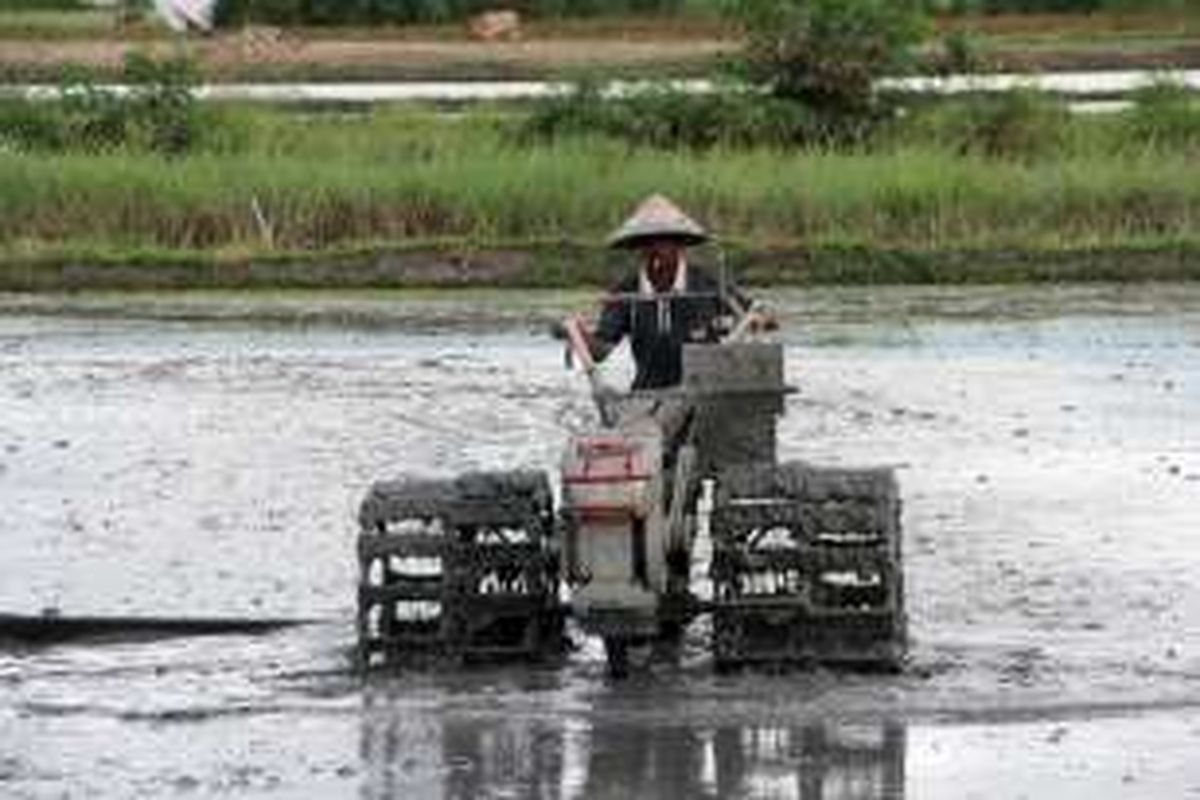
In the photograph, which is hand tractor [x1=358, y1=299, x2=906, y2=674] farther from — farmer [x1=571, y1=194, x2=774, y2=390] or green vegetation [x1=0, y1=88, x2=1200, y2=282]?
green vegetation [x1=0, y1=88, x2=1200, y2=282]

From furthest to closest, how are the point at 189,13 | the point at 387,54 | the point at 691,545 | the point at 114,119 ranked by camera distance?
1. the point at 189,13
2. the point at 387,54
3. the point at 114,119
4. the point at 691,545

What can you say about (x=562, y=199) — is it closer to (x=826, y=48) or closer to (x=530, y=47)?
(x=826, y=48)

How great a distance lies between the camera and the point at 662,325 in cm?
1314

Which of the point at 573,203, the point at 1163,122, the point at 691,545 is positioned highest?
the point at 691,545

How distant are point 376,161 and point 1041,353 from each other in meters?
12.6

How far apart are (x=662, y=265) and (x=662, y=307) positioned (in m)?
0.18

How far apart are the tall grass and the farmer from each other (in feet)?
62.7

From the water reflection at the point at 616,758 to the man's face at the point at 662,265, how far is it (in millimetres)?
2232

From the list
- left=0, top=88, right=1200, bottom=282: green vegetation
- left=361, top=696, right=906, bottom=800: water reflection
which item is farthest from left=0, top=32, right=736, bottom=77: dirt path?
left=361, top=696, right=906, bottom=800: water reflection

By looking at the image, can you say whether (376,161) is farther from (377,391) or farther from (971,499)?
(971,499)

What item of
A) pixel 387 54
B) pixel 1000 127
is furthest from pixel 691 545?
pixel 387 54

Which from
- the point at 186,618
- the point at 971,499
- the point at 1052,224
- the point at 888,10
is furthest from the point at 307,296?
the point at 186,618

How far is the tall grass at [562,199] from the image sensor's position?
33.1 meters

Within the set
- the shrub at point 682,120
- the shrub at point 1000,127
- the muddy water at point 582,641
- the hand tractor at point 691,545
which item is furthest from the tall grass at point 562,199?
the hand tractor at point 691,545
